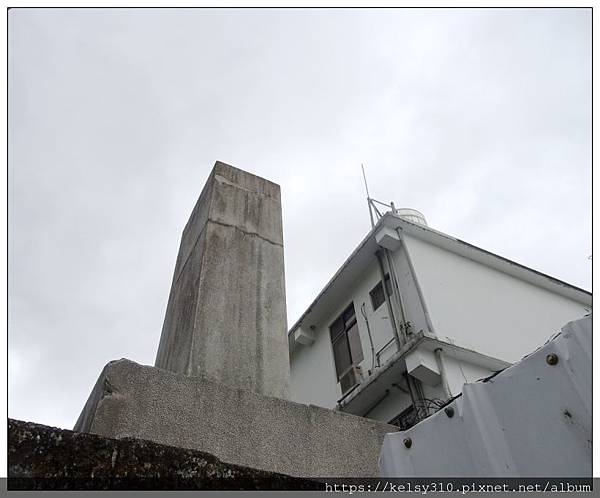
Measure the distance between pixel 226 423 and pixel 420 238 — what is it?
8.99m

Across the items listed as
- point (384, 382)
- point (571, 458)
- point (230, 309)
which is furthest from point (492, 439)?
point (384, 382)

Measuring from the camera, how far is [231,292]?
3805 millimetres

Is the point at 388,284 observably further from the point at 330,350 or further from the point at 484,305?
the point at 330,350

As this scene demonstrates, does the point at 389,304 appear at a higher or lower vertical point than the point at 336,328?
lower

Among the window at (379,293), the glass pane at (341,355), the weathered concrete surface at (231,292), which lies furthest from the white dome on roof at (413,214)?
the weathered concrete surface at (231,292)

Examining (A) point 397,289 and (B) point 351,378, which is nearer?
(A) point 397,289

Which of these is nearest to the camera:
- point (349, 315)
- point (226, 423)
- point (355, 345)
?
point (226, 423)

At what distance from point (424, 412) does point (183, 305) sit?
6.02m

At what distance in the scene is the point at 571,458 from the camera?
5.61 ft

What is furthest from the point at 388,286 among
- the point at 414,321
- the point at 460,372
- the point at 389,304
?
the point at 460,372

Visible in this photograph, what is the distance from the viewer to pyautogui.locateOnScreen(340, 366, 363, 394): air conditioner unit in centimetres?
1062

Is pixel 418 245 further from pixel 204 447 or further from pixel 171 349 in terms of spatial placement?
pixel 204 447

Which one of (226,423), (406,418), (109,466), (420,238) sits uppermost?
(420,238)

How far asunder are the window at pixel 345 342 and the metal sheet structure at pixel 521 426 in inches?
349
